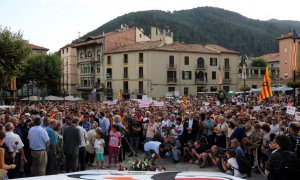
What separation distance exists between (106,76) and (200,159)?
60513mm

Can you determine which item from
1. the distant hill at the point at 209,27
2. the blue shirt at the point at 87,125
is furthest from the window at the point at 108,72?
the blue shirt at the point at 87,125

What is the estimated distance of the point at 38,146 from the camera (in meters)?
10.5

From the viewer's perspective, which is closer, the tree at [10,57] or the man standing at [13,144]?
the man standing at [13,144]

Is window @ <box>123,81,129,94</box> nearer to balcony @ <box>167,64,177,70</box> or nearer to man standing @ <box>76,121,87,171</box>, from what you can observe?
balcony @ <box>167,64,177,70</box>

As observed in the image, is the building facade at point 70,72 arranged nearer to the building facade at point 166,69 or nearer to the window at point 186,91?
the building facade at point 166,69

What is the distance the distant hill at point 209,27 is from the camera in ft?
453

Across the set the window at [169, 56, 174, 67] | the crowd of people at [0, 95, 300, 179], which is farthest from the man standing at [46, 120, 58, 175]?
the window at [169, 56, 174, 67]

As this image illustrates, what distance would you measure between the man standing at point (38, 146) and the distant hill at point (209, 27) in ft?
387

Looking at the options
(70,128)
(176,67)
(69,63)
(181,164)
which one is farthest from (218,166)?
(69,63)

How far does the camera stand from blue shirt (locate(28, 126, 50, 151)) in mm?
10453

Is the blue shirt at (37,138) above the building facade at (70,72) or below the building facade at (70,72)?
below

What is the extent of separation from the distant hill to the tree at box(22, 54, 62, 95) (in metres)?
58.9

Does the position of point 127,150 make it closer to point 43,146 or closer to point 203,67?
point 43,146

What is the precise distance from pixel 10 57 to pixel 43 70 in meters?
36.4
